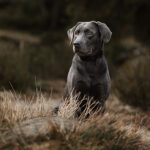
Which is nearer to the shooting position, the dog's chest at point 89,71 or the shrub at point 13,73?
the dog's chest at point 89,71

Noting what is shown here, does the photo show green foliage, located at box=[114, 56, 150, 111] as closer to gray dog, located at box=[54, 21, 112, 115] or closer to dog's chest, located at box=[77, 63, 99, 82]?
gray dog, located at box=[54, 21, 112, 115]

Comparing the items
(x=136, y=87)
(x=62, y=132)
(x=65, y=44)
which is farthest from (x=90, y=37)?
(x=65, y=44)

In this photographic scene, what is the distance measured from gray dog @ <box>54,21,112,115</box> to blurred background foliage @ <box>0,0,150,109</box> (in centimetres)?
52

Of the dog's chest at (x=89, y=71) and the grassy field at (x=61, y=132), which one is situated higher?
the dog's chest at (x=89, y=71)

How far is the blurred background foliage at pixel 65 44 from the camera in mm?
7270

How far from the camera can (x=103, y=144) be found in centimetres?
311

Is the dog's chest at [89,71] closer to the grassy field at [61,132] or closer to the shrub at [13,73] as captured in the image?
the grassy field at [61,132]

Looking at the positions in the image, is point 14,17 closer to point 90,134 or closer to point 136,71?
point 136,71

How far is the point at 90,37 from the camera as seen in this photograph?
354 cm

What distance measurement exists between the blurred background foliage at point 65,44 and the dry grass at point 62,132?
509 millimetres

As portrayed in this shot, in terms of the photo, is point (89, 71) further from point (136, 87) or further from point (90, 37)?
point (136, 87)

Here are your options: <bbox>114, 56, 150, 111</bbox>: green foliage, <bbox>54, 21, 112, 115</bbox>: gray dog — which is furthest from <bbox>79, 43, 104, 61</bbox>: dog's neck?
<bbox>114, 56, 150, 111</bbox>: green foliage

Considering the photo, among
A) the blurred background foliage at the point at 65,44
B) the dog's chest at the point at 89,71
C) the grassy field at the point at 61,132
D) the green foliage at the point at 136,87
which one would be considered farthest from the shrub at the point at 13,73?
the dog's chest at the point at 89,71

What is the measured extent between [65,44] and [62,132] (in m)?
8.98
